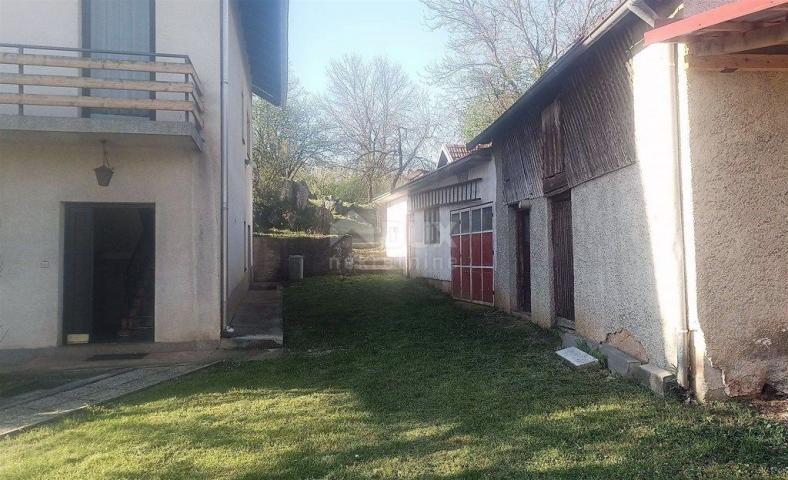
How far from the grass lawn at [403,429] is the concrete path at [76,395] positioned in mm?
294

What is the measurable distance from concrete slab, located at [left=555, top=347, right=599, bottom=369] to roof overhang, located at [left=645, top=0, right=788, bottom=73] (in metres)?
3.44

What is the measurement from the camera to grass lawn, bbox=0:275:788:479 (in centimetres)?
350

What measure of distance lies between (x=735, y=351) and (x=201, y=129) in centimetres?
757

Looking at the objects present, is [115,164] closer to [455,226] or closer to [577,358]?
[577,358]

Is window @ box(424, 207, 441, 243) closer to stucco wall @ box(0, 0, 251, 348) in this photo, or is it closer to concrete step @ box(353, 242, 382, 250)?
concrete step @ box(353, 242, 382, 250)

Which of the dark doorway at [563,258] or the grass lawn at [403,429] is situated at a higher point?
the dark doorway at [563,258]

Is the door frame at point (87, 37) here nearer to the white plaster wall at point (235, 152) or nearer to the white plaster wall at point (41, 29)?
the white plaster wall at point (41, 29)

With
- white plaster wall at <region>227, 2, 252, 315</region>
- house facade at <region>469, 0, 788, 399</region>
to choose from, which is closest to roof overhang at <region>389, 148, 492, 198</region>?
Result: house facade at <region>469, 0, 788, 399</region>

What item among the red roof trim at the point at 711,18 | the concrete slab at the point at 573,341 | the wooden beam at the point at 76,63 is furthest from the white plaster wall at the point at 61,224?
the red roof trim at the point at 711,18

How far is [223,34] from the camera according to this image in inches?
317

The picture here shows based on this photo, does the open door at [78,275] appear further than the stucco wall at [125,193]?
Yes

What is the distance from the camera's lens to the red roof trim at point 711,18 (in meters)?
3.35

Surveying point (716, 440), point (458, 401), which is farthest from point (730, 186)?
point (458, 401)

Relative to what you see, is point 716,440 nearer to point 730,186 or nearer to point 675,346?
point 675,346
